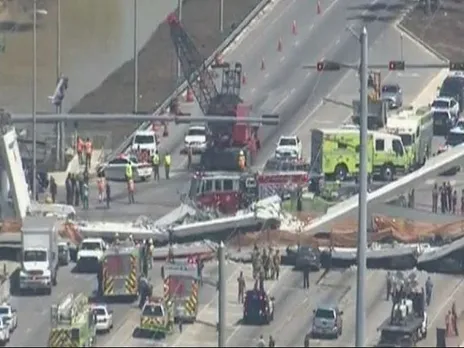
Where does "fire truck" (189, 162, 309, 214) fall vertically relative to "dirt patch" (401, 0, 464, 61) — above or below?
below

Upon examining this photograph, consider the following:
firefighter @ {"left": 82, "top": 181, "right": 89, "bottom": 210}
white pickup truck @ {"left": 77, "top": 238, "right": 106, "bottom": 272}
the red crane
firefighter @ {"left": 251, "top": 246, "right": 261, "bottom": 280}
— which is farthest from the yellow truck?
the red crane

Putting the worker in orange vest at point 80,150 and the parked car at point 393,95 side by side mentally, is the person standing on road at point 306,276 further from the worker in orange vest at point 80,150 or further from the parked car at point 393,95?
the parked car at point 393,95

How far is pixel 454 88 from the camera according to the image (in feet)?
348

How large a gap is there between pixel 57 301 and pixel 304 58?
35.9 metres

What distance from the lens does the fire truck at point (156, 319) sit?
7219cm

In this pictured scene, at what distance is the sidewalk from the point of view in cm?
9506

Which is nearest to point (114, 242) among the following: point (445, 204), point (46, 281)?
point (46, 281)

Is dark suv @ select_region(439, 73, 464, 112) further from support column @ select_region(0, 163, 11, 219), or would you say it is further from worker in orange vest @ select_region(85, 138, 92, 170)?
support column @ select_region(0, 163, 11, 219)

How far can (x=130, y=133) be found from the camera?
102625 mm

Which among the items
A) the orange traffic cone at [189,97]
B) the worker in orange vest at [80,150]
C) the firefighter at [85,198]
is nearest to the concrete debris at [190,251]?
the firefighter at [85,198]

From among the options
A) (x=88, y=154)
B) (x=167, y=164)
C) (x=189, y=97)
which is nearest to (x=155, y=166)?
(x=167, y=164)

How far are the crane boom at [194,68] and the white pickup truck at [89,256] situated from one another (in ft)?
68.5

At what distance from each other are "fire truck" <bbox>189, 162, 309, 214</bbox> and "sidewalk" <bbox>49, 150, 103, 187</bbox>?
7045mm

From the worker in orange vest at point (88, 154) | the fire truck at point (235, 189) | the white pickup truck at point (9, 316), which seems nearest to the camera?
the white pickup truck at point (9, 316)
